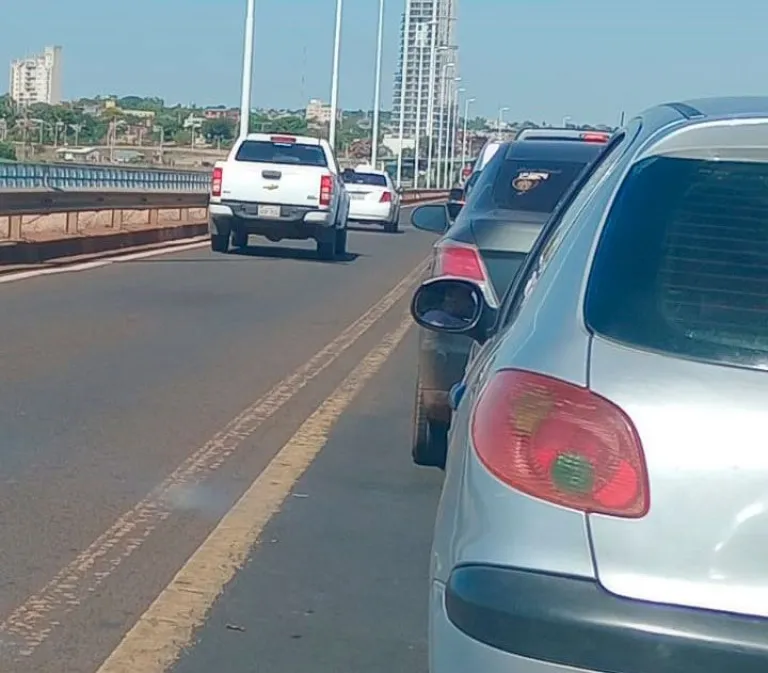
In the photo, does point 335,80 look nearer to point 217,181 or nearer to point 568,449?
point 217,181

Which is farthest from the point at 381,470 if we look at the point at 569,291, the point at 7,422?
the point at 569,291

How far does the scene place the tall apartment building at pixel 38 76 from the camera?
365 feet

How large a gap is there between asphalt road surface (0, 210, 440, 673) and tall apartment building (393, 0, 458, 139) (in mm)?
80044

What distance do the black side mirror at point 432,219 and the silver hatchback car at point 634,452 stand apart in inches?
243

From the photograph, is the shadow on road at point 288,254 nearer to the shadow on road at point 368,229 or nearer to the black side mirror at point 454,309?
the shadow on road at point 368,229

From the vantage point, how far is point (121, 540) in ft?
20.4

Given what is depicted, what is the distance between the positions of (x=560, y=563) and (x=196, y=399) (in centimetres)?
697

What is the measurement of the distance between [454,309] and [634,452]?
205 cm

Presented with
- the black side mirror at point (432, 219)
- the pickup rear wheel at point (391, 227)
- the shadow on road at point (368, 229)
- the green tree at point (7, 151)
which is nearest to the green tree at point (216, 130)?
the green tree at point (7, 151)

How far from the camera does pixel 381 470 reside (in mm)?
7836

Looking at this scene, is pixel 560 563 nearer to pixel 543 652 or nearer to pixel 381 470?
pixel 543 652

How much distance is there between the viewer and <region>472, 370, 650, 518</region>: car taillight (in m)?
2.99

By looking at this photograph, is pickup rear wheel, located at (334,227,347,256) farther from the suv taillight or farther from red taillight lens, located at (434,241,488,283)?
red taillight lens, located at (434,241,488,283)

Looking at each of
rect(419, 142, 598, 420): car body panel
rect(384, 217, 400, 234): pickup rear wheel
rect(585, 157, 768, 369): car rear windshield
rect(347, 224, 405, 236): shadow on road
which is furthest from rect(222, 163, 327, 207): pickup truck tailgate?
rect(585, 157, 768, 369): car rear windshield
